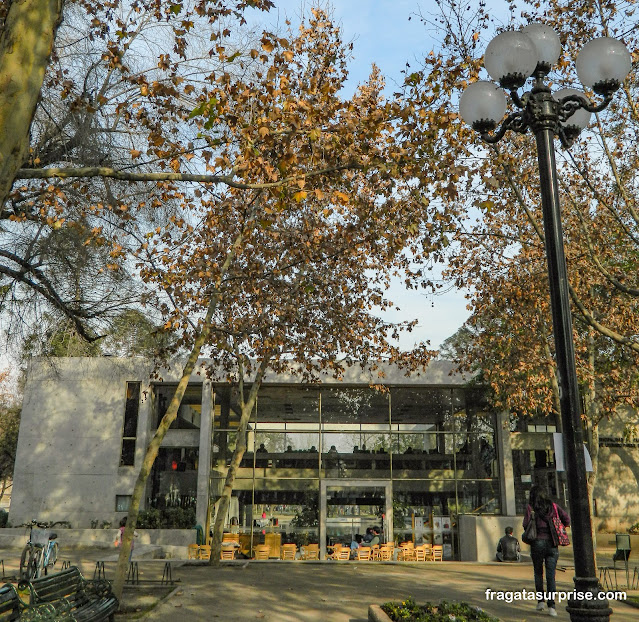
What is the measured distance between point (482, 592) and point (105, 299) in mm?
9099

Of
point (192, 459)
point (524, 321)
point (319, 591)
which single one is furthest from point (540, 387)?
point (192, 459)

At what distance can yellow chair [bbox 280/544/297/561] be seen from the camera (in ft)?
73.4

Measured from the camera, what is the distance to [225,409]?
2608 cm

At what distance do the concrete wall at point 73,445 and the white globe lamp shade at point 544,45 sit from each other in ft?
68.7

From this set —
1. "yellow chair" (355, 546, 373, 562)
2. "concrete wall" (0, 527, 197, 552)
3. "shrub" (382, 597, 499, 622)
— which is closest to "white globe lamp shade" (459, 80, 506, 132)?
"shrub" (382, 597, 499, 622)

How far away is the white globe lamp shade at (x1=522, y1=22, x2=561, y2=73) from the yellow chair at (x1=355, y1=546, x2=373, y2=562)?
60.1 ft

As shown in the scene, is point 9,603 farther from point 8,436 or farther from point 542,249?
point 8,436

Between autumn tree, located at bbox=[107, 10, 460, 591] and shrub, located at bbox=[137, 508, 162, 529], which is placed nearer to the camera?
autumn tree, located at bbox=[107, 10, 460, 591]

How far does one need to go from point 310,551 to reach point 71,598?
15331 mm

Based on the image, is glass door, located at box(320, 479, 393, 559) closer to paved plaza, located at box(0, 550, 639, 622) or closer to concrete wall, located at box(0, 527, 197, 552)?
paved plaza, located at box(0, 550, 639, 622)

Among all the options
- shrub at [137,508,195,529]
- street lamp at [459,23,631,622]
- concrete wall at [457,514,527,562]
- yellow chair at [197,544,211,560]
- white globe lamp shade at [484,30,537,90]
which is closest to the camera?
street lamp at [459,23,631,622]

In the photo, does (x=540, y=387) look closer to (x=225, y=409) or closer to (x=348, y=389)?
(x=348, y=389)

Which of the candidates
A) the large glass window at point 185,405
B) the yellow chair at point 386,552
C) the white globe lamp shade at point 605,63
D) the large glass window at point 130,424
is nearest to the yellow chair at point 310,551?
the yellow chair at point 386,552

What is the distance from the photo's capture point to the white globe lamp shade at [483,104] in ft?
22.3
